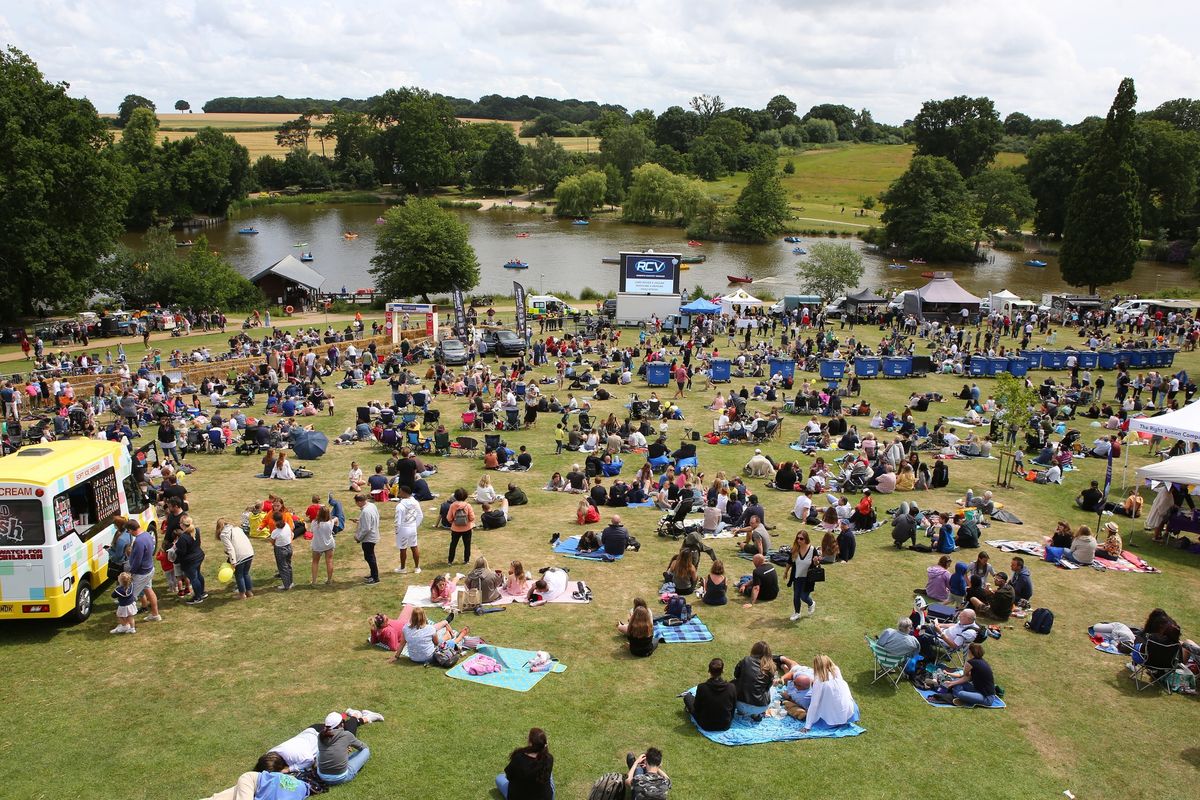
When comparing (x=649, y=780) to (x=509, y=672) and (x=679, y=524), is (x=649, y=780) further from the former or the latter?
(x=679, y=524)

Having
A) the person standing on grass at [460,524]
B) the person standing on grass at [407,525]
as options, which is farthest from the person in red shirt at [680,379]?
the person standing on grass at [407,525]

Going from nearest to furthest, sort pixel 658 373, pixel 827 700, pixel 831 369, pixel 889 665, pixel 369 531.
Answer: pixel 827 700
pixel 889 665
pixel 369 531
pixel 658 373
pixel 831 369

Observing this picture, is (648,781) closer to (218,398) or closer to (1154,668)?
(1154,668)

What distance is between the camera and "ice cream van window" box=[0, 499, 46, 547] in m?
10.7

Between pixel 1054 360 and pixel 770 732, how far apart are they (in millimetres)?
29835

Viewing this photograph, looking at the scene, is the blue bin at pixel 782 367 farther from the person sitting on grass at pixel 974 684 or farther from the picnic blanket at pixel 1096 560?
the person sitting on grass at pixel 974 684

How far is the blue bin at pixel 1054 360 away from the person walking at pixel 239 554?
102ft

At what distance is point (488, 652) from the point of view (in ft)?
36.8

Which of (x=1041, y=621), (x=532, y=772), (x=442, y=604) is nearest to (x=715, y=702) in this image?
(x=532, y=772)

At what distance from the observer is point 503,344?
3559 cm

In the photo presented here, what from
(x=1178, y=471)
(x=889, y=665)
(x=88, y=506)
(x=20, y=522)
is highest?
(x=20, y=522)

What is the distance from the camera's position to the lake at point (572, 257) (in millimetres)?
68812

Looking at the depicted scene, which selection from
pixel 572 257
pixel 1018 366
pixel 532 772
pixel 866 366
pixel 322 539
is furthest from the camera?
pixel 572 257

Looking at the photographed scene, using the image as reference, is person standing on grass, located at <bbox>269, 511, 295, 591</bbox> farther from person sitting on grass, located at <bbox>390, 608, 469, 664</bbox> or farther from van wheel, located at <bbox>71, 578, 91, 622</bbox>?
person sitting on grass, located at <bbox>390, 608, 469, 664</bbox>
